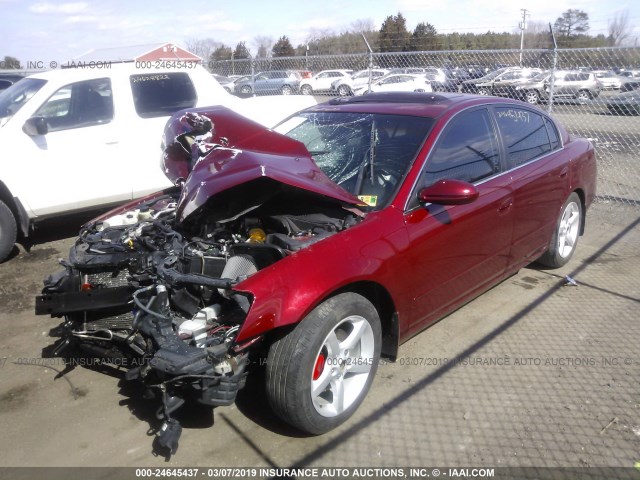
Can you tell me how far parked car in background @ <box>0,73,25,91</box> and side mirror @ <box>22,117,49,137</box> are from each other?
7319 mm

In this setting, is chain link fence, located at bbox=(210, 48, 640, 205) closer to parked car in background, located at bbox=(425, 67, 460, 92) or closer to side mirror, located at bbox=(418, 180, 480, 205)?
parked car in background, located at bbox=(425, 67, 460, 92)

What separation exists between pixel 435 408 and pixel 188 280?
64.5 inches

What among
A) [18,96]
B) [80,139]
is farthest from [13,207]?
[18,96]

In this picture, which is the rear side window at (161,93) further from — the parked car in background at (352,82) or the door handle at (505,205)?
the parked car in background at (352,82)

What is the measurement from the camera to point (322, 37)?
39375mm

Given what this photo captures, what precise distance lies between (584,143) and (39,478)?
518cm

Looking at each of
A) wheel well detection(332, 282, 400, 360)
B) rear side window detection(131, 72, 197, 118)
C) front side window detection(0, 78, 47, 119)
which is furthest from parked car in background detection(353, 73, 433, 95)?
wheel well detection(332, 282, 400, 360)

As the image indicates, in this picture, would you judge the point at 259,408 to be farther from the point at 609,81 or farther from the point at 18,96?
the point at 609,81

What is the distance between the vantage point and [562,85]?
14945 mm

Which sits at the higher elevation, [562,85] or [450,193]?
[562,85]

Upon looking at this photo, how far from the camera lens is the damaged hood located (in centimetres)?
309

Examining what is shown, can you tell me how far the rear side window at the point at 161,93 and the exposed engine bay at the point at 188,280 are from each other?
10.9 ft

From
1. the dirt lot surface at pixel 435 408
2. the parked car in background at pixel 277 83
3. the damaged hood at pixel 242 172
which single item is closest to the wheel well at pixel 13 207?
the dirt lot surface at pixel 435 408

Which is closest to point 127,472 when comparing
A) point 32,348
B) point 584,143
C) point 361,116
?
point 32,348
